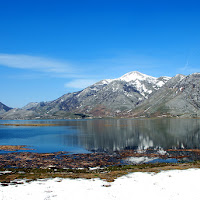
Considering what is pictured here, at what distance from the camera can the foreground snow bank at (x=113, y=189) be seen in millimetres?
29094

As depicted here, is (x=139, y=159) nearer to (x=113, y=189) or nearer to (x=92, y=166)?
(x=92, y=166)

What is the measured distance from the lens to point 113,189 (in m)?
32.0

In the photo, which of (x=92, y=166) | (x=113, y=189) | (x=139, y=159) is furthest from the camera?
(x=139, y=159)

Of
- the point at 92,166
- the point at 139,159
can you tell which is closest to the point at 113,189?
the point at 92,166

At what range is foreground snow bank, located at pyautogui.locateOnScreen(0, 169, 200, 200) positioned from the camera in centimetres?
2909

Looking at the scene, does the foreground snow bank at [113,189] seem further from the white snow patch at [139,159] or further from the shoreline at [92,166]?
Answer: the white snow patch at [139,159]

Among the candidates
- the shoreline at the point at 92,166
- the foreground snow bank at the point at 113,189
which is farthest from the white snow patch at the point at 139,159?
the foreground snow bank at the point at 113,189

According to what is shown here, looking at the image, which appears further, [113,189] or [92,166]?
[92,166]

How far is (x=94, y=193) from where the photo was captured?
99.5 feet

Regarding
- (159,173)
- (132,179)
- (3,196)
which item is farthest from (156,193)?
(3,196)

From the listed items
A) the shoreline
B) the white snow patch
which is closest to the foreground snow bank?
the shoreline

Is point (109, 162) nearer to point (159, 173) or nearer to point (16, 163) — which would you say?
point (159, 173)

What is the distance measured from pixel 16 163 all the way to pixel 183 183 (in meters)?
43.0

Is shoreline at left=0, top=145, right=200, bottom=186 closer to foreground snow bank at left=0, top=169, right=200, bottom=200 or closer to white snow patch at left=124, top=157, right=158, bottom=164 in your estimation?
white snow patch at left=124, top=157, right=158, bottom=164
